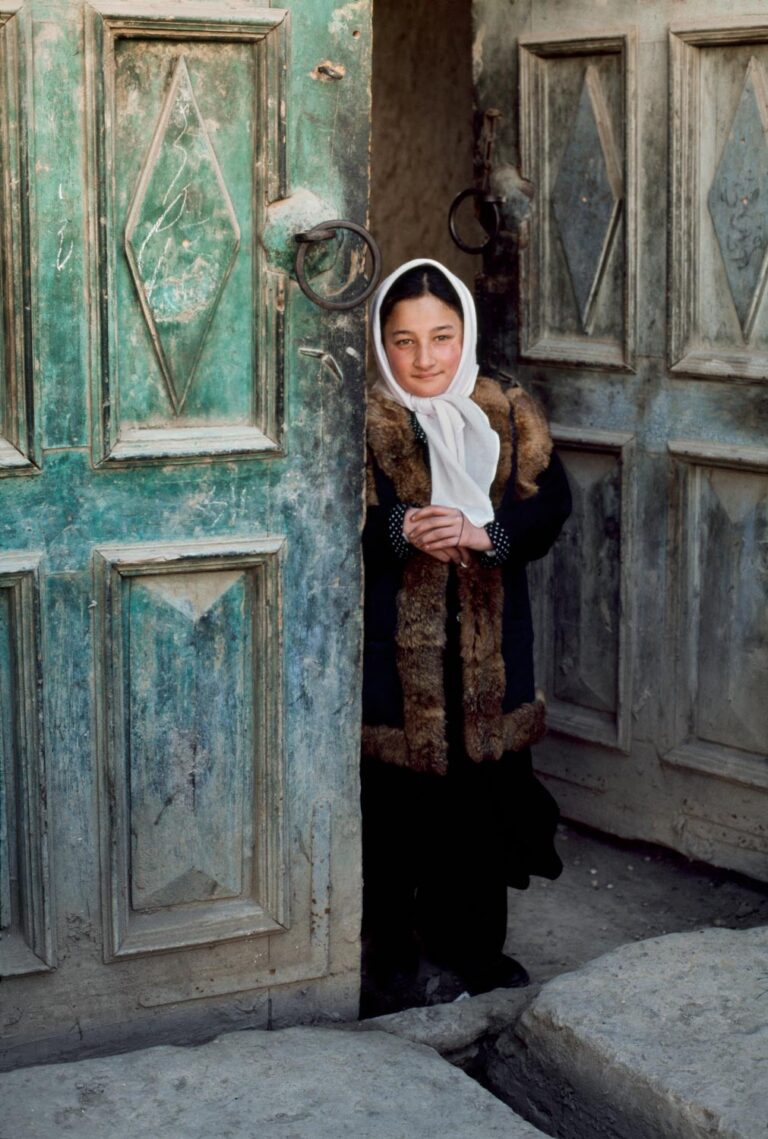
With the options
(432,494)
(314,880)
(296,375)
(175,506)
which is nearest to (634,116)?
(432,494)

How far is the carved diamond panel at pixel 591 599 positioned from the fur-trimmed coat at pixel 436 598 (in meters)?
0.60

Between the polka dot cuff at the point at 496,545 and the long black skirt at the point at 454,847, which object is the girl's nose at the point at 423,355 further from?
the long black skirt at the point at 454,847

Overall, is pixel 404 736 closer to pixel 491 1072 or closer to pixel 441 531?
pixel 441 531

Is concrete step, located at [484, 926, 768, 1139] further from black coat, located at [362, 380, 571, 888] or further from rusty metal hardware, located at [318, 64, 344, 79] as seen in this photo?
rusty metal hardware, located at [318, 64, 344, 79]

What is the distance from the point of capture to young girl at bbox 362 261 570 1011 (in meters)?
3.58

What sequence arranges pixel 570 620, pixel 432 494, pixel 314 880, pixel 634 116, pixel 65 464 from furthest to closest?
pixel 570 620 < pixel 634 116 < pixel 432 494 < pixel 314 880 < pixel 65 464

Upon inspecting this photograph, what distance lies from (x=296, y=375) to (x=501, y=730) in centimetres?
98

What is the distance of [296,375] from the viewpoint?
3104 millimetres

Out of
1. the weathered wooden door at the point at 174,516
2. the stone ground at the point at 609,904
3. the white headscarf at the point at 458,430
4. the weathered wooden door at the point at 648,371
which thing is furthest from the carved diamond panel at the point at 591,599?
the weathered wooden door at the point at 174,516

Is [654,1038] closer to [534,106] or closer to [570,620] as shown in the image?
[570,620]

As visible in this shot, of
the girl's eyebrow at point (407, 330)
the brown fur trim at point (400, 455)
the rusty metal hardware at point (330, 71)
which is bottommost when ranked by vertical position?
the brown fur trim at point (400, 455)

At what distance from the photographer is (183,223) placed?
295 cm

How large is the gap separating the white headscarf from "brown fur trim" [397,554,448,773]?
0.15 m

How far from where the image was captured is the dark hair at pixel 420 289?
3625 millimetres
